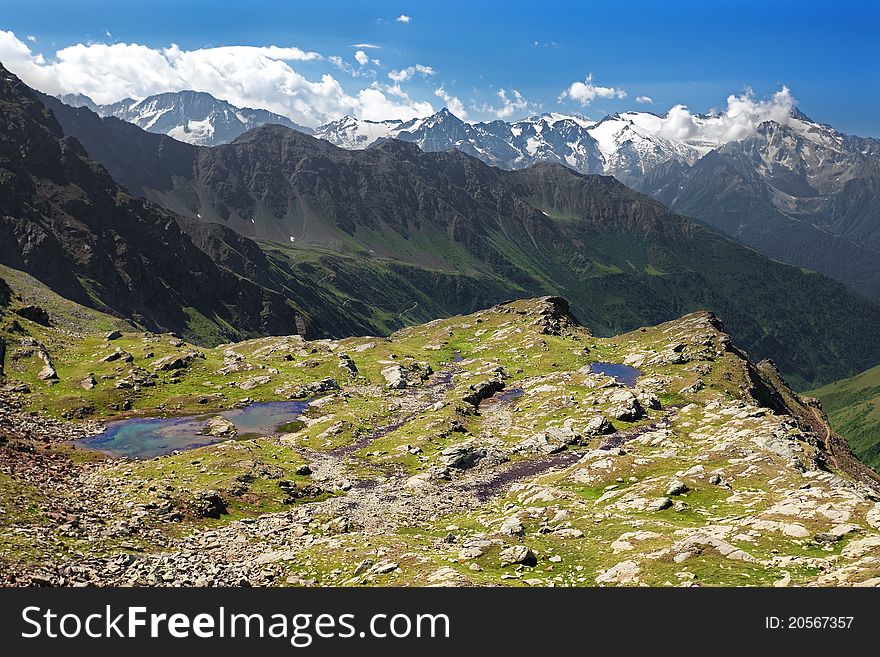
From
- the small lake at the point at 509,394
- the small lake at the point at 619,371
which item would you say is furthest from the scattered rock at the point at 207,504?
the small lake at the point at 619,371

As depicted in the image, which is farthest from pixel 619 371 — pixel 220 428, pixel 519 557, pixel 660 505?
pixel 519 557

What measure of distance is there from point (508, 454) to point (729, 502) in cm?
3739

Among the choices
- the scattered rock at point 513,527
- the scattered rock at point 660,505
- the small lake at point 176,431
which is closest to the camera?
the scattered rock at point 513,527

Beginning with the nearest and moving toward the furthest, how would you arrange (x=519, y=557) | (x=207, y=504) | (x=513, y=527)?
(x=519, y=557) → (x=513, y=527) → (x=207, y=504)

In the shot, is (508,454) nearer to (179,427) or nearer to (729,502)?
(729,502)

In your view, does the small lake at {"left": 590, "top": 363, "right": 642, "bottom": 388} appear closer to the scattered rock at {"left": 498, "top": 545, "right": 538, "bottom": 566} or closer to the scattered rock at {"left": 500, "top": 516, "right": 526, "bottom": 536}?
the scattered rock at {"left": 500, "top": 516, "right": 526, "bottom": 536}

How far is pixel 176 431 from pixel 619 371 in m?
105

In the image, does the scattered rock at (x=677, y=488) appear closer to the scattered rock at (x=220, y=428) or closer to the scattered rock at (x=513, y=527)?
the scattered rock at (x=513, y=527)

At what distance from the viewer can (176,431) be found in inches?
3927

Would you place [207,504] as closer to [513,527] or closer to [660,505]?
[513,527]

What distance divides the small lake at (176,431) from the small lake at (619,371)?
73.6 metres

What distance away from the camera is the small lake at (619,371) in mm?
140125

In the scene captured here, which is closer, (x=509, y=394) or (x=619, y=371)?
(x=509, y=394)

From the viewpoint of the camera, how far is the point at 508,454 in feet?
297
